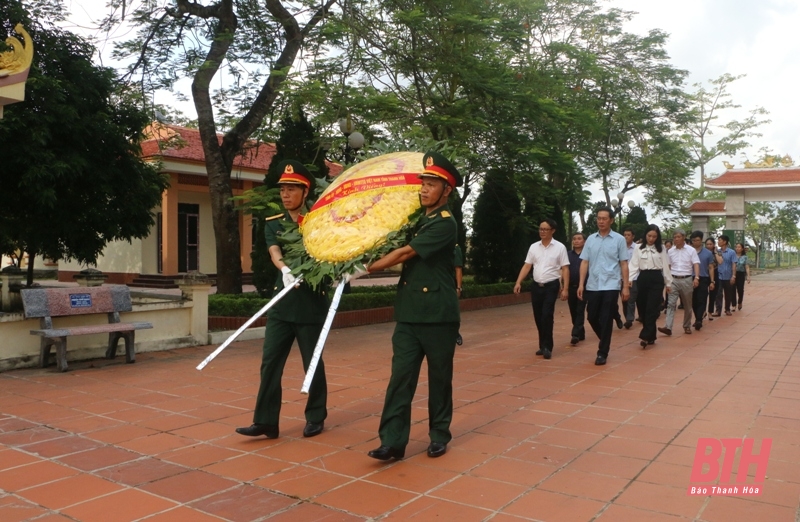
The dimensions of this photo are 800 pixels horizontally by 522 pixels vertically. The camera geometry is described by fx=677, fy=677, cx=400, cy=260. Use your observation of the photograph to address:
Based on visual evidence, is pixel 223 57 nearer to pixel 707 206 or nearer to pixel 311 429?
pixel 311 429

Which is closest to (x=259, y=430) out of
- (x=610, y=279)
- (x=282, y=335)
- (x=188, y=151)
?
(x=282, y=335)

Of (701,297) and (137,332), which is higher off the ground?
(701,297)

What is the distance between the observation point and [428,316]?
398 cm

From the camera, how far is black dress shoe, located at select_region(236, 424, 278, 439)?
14.3 ft

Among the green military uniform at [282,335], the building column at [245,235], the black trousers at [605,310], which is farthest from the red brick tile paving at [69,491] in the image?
the building column at [245,235]

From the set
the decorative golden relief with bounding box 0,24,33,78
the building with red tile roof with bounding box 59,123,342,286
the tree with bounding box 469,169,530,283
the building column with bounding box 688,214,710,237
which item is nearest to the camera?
the decorative golden relief with bounding box 0,24,33,78

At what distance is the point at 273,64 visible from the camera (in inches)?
460

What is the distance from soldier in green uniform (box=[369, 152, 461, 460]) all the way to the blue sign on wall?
461cm

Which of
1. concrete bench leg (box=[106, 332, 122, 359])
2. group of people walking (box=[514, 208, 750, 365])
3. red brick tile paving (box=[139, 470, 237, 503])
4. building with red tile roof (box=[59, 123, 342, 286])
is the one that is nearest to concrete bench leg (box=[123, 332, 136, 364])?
concrete bench leg (box=[106, 332, 122, 359])

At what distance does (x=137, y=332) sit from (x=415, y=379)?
532cm

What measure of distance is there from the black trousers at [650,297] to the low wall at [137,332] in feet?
18.6

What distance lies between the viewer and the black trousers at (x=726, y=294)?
512 inches

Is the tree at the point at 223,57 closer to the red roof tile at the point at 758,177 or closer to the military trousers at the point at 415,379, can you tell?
the military trousers at the point at 415,379

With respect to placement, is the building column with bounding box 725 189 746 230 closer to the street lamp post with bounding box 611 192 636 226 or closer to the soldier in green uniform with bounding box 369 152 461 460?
the street lamp post with bounding box 611 192 636 226
